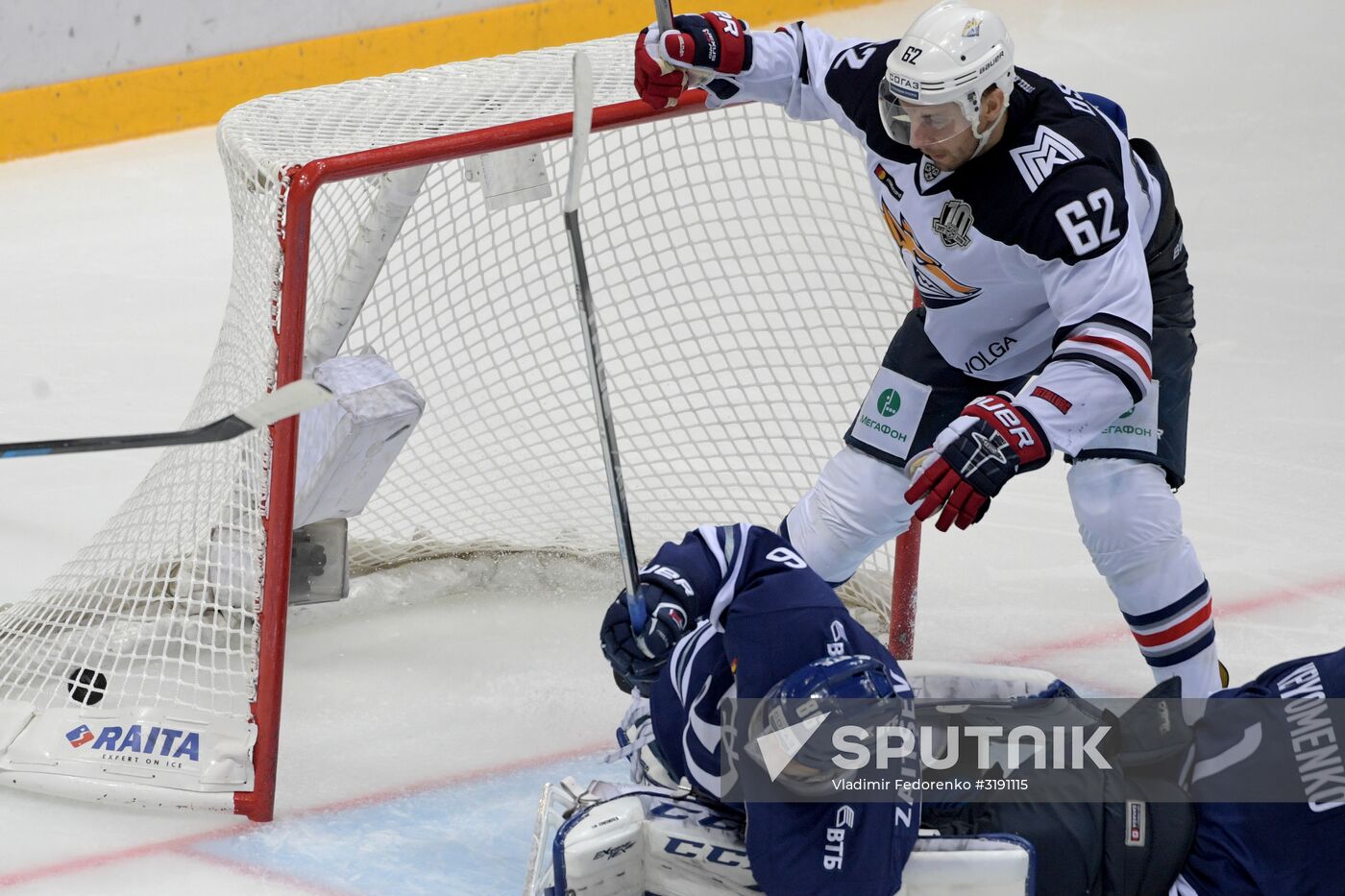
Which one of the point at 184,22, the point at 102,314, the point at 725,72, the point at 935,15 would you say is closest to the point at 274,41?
the point at 184,22

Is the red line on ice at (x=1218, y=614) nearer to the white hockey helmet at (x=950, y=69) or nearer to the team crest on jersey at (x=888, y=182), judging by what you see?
the team crest on jersey at (x=888, y=182)

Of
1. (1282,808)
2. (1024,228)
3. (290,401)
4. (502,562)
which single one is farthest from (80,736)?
(1282,808)

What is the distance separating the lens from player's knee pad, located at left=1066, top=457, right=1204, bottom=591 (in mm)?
2479

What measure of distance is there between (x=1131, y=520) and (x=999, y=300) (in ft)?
1.19

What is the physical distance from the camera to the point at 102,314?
4582 mm

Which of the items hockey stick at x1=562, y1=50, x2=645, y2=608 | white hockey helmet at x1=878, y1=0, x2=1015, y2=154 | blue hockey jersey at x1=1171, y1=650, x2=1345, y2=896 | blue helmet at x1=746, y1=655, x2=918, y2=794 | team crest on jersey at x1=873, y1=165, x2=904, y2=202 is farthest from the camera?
team crest on jersey at x1=873, y1=165, x2=904, y2=202

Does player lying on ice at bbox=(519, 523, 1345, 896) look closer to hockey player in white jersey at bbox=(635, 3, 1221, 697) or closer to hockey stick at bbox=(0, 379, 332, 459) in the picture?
hockey player in white jersey at bbox=(635, 3, 1221, 697)

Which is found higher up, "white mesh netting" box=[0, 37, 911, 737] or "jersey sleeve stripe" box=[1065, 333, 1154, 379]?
"jersey sleeve stripe" box=[1065, 333, 1154, 379]

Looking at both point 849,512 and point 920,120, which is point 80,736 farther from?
point 920,120

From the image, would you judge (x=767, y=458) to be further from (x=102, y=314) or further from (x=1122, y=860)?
(x=102, y=314)

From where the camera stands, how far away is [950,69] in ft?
7.60

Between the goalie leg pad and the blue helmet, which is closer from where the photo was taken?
the blue helmet

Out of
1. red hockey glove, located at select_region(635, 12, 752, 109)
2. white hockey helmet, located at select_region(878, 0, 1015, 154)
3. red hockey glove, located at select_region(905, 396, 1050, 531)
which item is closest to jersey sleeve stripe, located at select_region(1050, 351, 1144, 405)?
red hockey glove, located at select_region(905, 396, 1050, 531)

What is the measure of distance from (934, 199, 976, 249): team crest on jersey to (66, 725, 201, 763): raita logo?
130 cm
